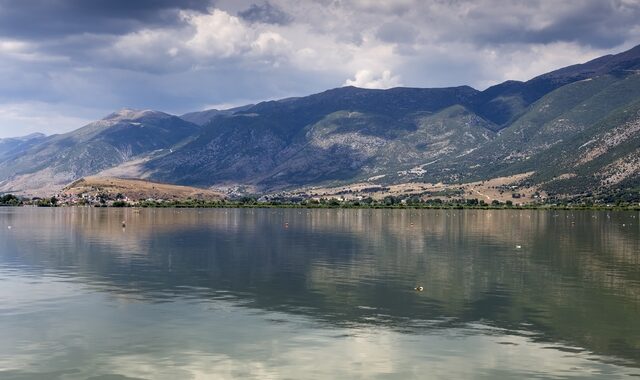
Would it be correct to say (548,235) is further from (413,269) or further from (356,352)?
(356,352)

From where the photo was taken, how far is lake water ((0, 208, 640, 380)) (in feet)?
116

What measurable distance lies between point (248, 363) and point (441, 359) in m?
11.5

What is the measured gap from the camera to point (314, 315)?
161 feet

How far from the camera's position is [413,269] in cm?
7919

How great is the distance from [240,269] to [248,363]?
141ft

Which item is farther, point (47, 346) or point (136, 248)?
point (136, 248)

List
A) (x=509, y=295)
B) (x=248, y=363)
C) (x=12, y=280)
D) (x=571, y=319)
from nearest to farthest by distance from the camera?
(x=248, y=363)
(x=571, y=319)
(x=509, y=295)
(x=12, y=280)

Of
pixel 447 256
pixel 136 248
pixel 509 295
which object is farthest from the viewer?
pixel 136 248

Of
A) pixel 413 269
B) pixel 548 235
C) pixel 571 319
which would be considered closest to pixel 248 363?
pixel 571 319

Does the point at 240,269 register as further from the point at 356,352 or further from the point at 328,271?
the point at 356,352

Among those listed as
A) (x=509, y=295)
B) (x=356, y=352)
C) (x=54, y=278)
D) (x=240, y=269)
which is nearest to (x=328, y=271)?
(x=240, y=269)

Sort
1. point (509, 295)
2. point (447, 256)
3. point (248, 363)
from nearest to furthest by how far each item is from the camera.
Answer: point (248, 363), point (509, 295), point (447, 256)

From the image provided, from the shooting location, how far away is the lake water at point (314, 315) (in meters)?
35.2

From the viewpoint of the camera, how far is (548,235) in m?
150
